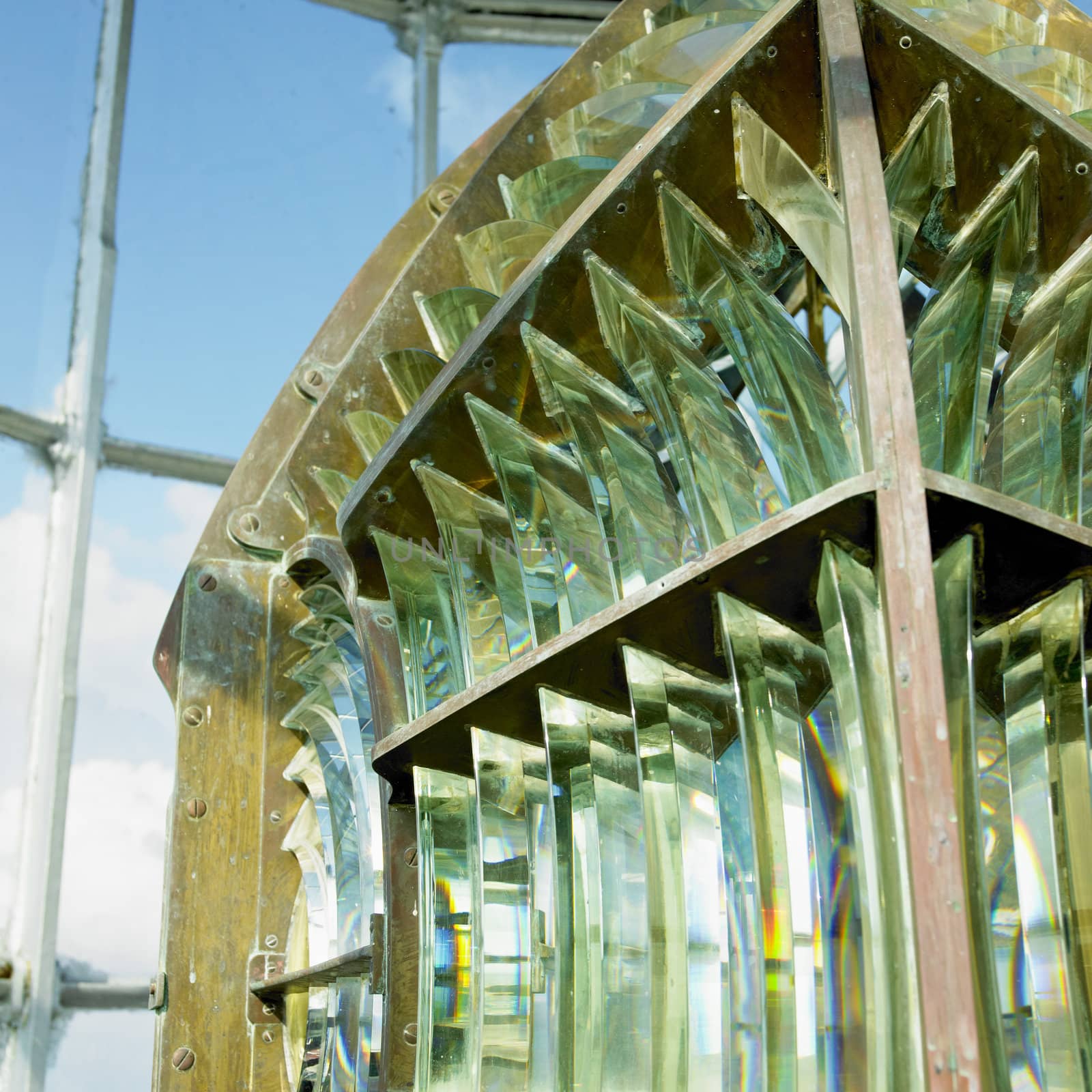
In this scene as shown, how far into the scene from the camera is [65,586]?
2.97 meters

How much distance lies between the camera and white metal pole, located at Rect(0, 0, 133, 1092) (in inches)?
106

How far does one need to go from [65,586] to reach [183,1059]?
4.91 feet

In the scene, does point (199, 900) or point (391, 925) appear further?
point (199, 900)

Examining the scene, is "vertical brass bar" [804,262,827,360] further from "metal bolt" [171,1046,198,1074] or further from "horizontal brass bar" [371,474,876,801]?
"metal bolt" [171,1046,198,1074]

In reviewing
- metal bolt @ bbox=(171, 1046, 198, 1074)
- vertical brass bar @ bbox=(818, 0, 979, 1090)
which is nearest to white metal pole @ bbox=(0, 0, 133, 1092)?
metal bolt @ bbox=(171, 1046, 198, 1074)

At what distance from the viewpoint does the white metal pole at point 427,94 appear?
142 inches

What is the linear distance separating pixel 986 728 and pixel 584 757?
1.09ft

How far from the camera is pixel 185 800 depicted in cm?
180

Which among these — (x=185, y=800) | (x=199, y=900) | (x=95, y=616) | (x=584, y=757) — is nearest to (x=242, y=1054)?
(x=199, y=900)

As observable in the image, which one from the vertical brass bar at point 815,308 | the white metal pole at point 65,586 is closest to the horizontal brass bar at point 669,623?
the vertical brass bar at point 815,308

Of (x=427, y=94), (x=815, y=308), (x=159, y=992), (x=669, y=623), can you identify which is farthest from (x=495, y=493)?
(x=427, y=94)

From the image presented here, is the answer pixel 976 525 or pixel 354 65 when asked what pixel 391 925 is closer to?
pixel 976 525

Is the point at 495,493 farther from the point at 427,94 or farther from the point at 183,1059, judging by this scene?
the point at 427,94

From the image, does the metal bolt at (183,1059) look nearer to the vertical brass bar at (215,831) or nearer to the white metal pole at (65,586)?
the vertical brass bar at (215,831)
